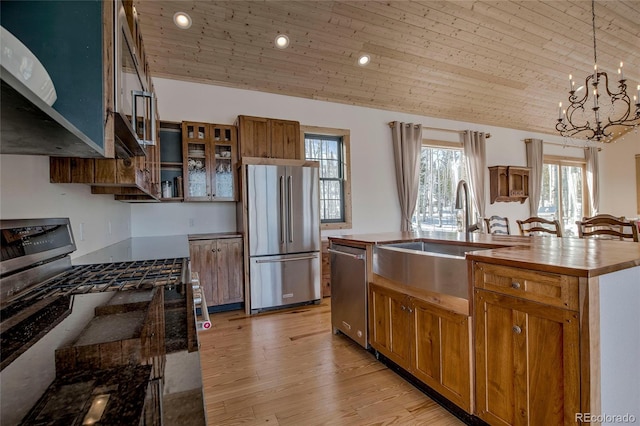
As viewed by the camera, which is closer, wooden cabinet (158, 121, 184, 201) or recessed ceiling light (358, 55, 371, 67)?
wooden cabinet (158, 121, 184, 201)

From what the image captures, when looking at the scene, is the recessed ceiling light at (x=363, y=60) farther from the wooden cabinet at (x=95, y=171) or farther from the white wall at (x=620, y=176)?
the white wall at (x=620, y=176)

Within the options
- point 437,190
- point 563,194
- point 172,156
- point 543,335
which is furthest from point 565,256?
point 563,194

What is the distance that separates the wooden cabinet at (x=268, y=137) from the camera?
3943 millimetres

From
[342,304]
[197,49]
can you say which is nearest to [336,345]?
[342,304]

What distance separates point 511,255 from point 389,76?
3.62 m

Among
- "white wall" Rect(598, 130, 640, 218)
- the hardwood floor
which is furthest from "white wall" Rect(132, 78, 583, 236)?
"white wall" Rect(598, 130, 640, 218)

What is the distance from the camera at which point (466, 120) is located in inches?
230

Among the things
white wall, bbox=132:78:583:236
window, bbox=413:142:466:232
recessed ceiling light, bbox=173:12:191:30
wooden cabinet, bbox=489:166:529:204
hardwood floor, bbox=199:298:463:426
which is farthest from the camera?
wooden cabinet, bbox=489:166:529:204

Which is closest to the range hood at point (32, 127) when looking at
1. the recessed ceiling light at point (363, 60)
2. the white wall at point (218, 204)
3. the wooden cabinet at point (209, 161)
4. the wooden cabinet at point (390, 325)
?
the white wall at point (218, 204)

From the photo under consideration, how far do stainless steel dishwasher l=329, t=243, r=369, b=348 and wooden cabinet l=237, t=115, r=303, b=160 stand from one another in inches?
68.0

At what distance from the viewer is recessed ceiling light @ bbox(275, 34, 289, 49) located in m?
3.56

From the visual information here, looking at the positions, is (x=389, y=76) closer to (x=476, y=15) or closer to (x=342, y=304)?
(x=476, y=15)

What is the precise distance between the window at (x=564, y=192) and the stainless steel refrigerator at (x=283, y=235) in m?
5.65

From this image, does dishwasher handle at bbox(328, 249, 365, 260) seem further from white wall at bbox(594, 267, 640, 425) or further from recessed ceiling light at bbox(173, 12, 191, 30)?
recessed ceiling light at bbox(173, 12, 191, 30)
